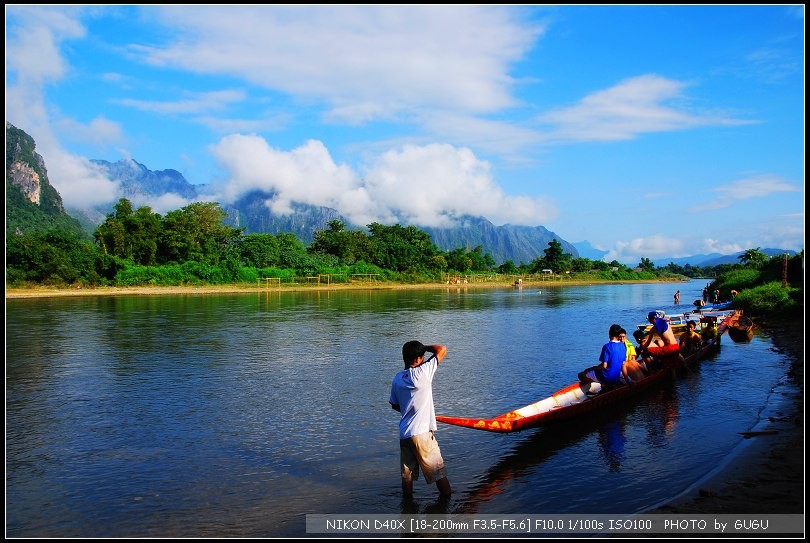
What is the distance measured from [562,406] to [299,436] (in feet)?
15.7

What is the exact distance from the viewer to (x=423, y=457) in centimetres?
673

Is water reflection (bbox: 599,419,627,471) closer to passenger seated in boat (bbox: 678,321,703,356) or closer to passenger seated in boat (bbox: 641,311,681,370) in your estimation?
passenger seated in boat (bbox: 641,311,681,370)

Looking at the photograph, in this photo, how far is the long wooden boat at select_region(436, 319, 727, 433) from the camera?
8.47 meters

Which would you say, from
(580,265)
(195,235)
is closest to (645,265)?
(580,265)

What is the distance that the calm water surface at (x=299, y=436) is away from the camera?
7328mm

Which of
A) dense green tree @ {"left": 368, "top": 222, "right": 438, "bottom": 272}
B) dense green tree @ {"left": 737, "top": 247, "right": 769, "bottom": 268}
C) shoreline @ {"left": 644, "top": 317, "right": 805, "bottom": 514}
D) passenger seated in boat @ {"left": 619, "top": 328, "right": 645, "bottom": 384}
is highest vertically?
dense green tree @ {"left": 368, "top": 222, "right": 438, "bottom": 272}

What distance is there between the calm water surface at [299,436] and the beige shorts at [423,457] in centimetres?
57

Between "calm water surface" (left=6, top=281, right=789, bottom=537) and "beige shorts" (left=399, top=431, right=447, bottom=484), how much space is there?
573 millimetres

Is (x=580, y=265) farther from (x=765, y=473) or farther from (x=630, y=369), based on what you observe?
(x=765, y=473)

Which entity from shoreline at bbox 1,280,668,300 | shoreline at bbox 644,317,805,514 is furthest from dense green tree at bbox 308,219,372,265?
shoreline at bbox 644,317,805,514

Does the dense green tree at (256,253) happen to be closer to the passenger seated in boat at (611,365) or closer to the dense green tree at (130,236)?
the dense green tree at (130,236)

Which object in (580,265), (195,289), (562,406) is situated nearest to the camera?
(562,406)

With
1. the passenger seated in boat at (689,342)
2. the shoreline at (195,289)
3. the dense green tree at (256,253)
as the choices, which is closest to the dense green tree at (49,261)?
the shoreline at (195,289)

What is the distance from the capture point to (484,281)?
97.5 meters
